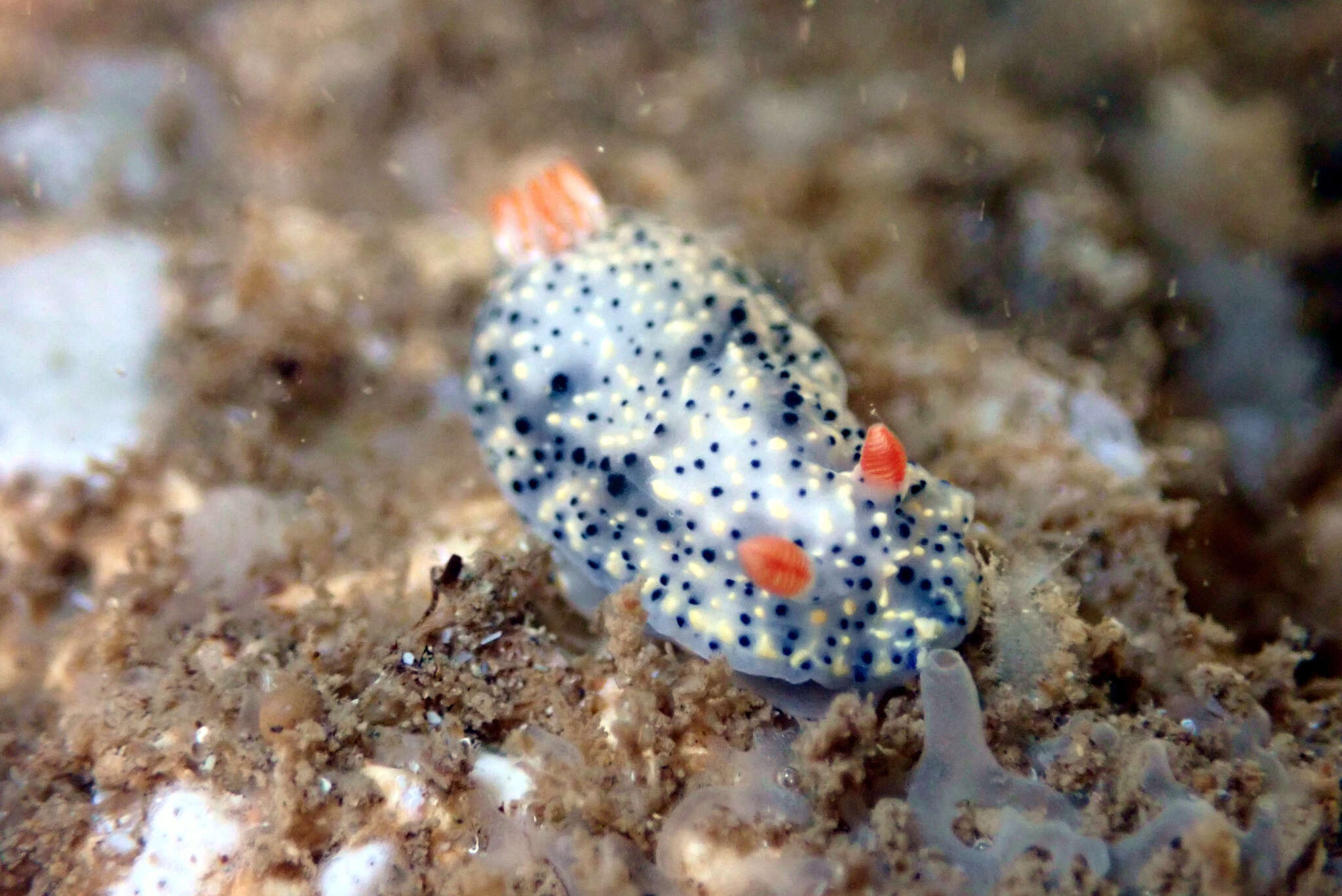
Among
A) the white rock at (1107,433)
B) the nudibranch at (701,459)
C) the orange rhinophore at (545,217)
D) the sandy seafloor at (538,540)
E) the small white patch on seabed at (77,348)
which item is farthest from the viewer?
the small white patch on seabed at (77,348)

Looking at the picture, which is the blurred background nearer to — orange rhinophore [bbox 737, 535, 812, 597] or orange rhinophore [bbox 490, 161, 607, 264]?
orange rhinophore [bbox 490, 161, 607, 264]

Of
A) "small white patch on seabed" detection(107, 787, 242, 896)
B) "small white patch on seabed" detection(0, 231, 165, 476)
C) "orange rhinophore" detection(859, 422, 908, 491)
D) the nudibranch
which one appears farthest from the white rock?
"small white patch on seabed" detection(0, 231, 165, 476)

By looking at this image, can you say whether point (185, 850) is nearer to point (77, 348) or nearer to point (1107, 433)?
point (77, 348)

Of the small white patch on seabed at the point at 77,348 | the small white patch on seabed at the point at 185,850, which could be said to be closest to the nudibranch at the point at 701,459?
the small white patch on seabed at the point at 185,850

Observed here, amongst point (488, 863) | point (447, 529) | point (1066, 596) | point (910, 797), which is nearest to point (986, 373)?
point (1066, 596)

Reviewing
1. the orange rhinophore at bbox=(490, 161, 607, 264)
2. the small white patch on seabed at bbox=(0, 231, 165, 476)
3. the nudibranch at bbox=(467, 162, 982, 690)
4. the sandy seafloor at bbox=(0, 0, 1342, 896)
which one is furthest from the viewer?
the small white patch on seabed at bbox=(0, 231, 165, 476)

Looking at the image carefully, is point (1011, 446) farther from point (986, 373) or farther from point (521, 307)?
point (521, 307)

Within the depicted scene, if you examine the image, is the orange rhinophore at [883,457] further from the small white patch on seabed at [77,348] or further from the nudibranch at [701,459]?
the small white patch on seabed at [77,348]
